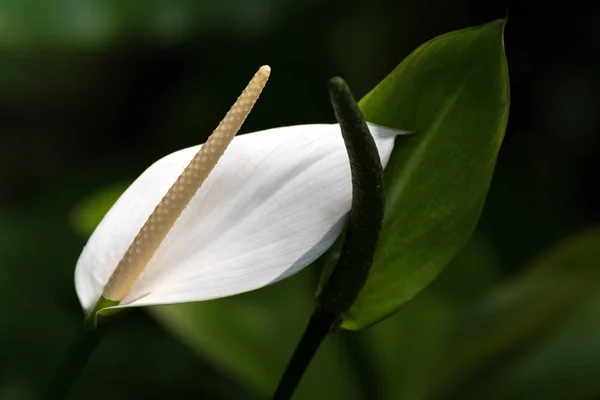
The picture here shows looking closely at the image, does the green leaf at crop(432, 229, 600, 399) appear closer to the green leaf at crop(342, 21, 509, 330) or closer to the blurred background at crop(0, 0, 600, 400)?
the blurred background at crop(0, 0, 600, 400)

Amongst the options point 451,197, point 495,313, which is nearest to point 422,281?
point 451,197

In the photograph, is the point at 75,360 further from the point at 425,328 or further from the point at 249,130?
the point at 249,130

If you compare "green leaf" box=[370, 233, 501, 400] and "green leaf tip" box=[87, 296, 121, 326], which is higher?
"green leaf tip" box=[87, 296, 121, 326]

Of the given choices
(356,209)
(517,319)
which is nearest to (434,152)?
(356,209)

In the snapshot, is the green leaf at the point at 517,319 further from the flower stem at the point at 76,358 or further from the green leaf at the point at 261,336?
the flower stem at the point at 76,358

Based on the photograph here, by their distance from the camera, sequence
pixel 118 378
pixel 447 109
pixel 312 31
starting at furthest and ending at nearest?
pixel 312 31 → pixel 118 378 → pixel 447 109

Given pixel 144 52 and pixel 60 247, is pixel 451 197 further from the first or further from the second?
pixel 144 52

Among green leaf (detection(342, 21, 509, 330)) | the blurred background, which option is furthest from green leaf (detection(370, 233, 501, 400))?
green leaf (detection(342, 21, 509, 330))
